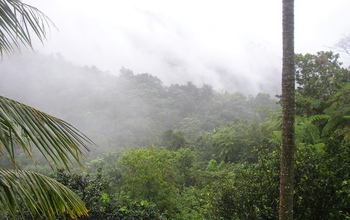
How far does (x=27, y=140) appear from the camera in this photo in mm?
1179

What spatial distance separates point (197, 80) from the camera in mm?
62000

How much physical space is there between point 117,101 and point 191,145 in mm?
16604

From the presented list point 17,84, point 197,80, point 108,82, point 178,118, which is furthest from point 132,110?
point 197,80

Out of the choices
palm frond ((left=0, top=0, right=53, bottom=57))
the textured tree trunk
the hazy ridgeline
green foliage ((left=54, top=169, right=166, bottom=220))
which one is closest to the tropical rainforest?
green foliage ((left=54, top=169, right=166, bottom=220))

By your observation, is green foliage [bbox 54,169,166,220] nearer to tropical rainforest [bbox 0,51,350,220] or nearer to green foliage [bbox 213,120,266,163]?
tropical rainforest [bbox 0,51,350,220]

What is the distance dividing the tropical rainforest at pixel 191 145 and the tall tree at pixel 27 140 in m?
0.15

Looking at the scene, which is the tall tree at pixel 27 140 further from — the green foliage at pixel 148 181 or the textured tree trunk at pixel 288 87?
the green foliage at pixel 148 181

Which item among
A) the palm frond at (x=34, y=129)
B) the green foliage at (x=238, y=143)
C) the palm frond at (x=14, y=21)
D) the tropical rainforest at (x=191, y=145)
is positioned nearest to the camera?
the palm frond at (x=34, y=129)

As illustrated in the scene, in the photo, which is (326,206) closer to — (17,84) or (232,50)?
(17,84)

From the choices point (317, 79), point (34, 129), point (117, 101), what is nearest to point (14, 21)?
point (34, 129)

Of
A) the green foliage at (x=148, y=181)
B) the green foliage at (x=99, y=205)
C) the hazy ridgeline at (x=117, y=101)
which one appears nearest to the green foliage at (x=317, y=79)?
the green foliage at (x=148, y=181)

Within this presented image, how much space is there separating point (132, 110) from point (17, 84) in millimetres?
18250

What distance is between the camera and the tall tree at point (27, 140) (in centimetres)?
99

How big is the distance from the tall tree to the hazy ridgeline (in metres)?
21.8
